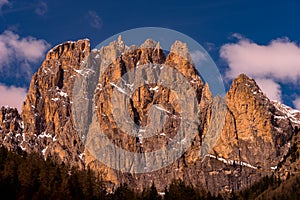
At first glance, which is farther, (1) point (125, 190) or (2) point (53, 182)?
(1) point (125, 190)

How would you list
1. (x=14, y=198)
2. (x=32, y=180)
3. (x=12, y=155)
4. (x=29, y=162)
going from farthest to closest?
(x=12, y=155) → (x=29, y=162) → (x=32, y=180) → (x=14, y=198)

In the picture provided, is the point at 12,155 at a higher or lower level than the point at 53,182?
higher

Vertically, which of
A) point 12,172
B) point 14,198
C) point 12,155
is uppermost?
point 12,155

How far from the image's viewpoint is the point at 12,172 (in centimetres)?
17162

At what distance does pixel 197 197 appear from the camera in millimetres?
199875

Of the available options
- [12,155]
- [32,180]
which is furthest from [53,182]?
[12,155]

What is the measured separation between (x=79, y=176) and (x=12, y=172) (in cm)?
2488

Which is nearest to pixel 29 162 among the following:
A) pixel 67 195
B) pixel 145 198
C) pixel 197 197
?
pixel 67 195

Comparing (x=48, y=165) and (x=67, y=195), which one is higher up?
(x=48, y=165)

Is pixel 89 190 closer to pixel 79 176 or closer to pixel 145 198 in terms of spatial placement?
pixel 79 176

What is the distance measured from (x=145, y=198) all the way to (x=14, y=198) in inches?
2149

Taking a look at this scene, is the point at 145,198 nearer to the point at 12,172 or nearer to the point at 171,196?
the point at 171,196

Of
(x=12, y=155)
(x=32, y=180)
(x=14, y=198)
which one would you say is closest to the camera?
(x=14, y=198)

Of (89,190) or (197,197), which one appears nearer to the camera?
(89,190)
